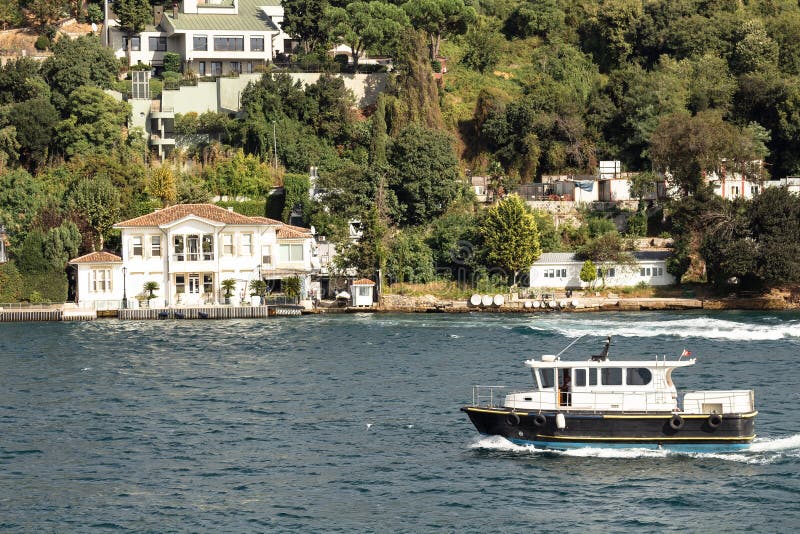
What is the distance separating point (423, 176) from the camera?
322 ft

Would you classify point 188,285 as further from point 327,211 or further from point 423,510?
point 423,510

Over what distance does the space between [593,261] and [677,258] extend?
18.9 ft

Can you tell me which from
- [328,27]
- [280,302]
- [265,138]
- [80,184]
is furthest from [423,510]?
[328,27]

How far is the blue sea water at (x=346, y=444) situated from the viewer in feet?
129

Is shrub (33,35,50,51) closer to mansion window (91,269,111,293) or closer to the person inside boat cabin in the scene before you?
mansion window (91,269,111,293)

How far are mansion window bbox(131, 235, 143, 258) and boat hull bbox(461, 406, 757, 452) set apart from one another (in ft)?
159

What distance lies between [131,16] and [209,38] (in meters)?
8.29

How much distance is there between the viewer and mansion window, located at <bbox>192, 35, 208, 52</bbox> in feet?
392

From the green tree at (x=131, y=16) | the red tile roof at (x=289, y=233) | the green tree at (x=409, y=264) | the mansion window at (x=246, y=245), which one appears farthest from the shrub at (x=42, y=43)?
the green tree at (x=409, y=264)

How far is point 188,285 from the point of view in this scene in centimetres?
8856

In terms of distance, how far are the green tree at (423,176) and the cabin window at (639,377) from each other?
53.0 m

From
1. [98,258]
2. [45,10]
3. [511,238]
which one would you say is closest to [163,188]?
[98,258]

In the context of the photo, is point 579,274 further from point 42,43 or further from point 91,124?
point 42,43

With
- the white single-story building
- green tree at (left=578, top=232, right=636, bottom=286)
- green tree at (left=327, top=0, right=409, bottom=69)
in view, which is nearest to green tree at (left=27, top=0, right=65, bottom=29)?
green tree at (left=327, top=0, right=409, bottom=69)
